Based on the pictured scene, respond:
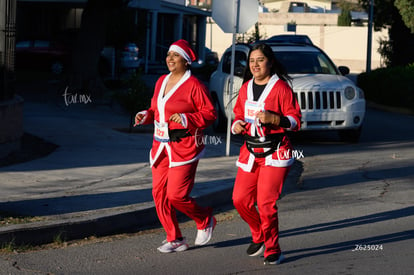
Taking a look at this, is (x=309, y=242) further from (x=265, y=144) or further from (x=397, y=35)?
(x=397, y=35)

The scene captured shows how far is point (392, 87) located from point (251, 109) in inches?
705

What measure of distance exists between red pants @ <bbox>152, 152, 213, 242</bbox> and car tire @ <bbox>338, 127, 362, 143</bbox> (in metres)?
8.86

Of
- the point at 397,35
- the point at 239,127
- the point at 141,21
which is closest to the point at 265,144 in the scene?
the point at 239,127

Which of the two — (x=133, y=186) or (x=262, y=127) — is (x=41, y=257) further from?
(x=133, y=186)

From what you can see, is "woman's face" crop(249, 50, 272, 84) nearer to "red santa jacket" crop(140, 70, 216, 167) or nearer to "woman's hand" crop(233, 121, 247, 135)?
"woman's hand" crop(233, 121, 247, 135)

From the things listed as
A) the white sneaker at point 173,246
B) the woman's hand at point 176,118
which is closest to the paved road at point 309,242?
the white sneaker at point 173,246

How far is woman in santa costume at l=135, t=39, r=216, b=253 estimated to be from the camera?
6.97 meters

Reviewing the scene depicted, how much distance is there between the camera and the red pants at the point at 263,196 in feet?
21.8

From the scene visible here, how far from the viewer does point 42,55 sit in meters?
31.6

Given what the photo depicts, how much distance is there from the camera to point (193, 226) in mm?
8484

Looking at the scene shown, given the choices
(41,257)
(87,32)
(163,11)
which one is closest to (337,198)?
(41,257)

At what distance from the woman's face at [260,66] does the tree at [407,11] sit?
913 inches

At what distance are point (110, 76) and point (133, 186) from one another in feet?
69.1

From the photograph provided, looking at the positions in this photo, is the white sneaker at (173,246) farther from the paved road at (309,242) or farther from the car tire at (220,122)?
the car tire at (220,122)
